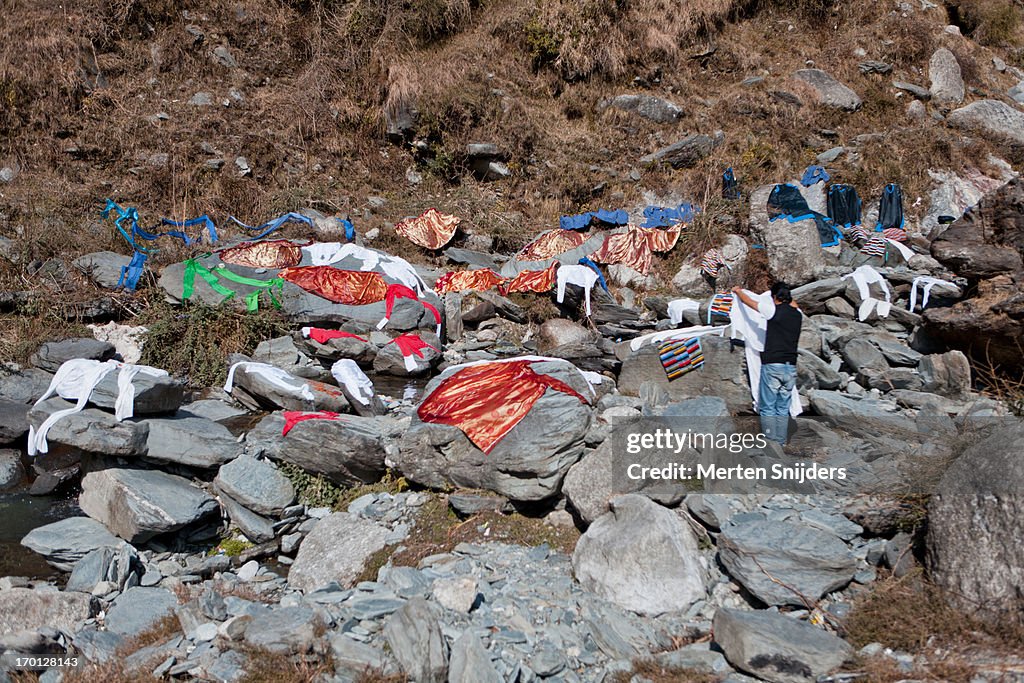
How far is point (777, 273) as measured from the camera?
396 inches

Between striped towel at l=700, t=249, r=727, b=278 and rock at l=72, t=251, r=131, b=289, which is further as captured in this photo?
striped towel at l=700, t=249, r=727, b=278

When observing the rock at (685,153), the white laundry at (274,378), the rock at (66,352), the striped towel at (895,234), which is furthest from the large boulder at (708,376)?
the rock at (685,153)

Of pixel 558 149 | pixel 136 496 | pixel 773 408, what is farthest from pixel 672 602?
pixel 558 149

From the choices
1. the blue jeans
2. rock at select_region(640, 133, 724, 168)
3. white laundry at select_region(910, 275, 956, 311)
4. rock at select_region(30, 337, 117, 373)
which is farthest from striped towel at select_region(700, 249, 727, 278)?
rock at select_region(30, 337, 117, 373)

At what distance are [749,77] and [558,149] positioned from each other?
5.38 meters

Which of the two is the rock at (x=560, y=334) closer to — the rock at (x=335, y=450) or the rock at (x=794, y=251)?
the rock at (x=794, y=251)

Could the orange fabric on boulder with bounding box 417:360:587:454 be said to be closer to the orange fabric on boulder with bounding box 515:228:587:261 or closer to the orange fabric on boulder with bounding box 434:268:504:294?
the orange fabric on boulder with bounding box 434:268:504:294

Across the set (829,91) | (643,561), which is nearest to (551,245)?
(643,561)

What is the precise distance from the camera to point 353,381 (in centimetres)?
718

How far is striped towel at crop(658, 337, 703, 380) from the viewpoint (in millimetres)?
6547

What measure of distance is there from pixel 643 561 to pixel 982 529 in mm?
1635

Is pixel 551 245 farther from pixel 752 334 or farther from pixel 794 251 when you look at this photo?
pixel 752 334

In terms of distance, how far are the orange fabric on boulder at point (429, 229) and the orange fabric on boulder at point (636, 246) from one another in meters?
2.56

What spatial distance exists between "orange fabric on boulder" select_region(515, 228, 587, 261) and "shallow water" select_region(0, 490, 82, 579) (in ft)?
23.0
